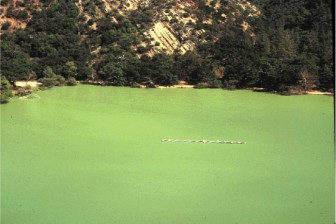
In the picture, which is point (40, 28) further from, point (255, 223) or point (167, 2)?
point (255, 223)

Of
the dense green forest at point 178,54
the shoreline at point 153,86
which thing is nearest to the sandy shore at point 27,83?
the shoreline at point 153,86

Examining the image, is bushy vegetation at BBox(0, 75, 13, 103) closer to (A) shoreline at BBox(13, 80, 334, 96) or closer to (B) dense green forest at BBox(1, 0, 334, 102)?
(A) shoreline at BBox(13, 80, 334, 96)

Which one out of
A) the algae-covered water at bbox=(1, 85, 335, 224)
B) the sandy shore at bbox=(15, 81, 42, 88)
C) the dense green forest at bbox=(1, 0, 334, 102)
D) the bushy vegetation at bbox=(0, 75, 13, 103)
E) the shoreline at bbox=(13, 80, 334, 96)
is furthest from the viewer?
the dense green forest at bbox=(1, 0, 334, 102)

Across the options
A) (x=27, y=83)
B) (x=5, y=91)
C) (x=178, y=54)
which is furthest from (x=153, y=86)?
(x=5, y=91)

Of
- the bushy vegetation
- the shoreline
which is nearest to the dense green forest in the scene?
the shoreline

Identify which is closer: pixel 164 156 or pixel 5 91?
pixel 164 156

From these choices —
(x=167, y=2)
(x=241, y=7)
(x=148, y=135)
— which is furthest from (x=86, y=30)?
(x=148, y=135)

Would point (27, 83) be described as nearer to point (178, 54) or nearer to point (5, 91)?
point (5, 91)
